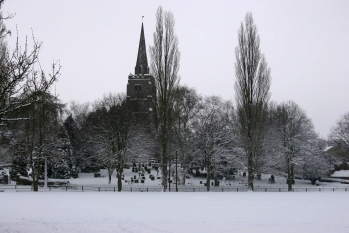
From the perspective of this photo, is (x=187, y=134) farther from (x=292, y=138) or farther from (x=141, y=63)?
(x=141, y=63)

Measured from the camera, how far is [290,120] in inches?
1805

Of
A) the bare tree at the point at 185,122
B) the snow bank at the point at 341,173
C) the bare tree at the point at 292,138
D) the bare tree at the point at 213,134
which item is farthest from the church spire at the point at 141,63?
the snow bank at the point at 341,173

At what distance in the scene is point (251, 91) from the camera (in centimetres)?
3406

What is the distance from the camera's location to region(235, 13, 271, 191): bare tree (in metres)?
33.7

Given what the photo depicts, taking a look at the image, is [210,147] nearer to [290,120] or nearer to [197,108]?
[197,108]

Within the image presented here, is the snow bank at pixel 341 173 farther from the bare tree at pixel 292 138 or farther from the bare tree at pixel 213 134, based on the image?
the bare tree at pixel 213 134

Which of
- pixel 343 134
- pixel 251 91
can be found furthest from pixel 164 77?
pixel 343 134
